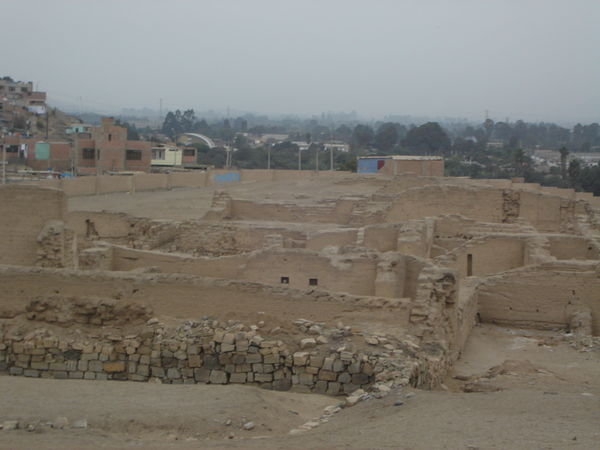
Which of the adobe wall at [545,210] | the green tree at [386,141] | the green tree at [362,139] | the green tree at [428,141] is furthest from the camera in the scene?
the green tree at [362,139]

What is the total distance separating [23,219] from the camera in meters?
15.2

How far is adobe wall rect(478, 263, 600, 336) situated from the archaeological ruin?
0.06ft

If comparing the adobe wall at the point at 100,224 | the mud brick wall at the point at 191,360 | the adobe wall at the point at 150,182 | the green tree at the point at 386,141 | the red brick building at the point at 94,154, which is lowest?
the mud brick wall at the point at 191,360

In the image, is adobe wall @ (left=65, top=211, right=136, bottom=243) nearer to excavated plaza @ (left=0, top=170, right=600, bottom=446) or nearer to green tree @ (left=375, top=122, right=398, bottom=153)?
excavated plaza @ (left=0, top=170, right=600, bottom=446)

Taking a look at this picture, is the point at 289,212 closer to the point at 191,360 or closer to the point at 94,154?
the point at 191,360

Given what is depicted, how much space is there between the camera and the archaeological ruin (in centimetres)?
1023

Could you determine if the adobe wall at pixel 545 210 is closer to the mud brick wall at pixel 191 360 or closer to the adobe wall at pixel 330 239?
the adobe wall at pixel 330 239

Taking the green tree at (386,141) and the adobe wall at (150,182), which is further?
the green tree at (386,141)

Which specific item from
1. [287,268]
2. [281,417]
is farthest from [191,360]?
[287,268]

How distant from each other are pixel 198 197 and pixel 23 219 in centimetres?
1762

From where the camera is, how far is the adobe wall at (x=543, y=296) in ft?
49.6

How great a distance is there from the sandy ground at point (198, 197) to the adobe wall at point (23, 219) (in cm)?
995

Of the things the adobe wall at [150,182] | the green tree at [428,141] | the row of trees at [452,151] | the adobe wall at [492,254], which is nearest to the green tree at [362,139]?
the row of trees at [452,151]

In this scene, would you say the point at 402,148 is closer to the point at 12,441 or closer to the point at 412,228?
the point at 412,228
